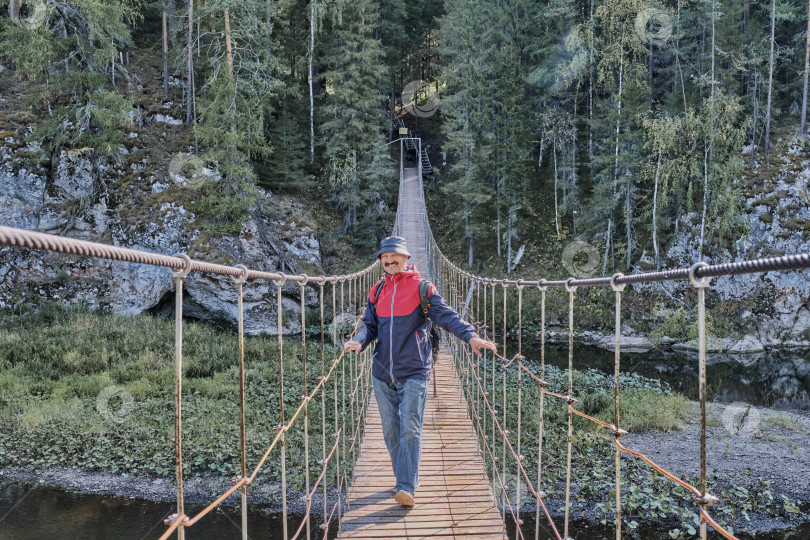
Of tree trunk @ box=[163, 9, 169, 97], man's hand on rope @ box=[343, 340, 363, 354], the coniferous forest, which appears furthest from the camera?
tree trunk @ box=[163, 9, 169, 97]

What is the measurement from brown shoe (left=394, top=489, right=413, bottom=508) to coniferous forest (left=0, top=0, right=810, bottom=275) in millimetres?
9871

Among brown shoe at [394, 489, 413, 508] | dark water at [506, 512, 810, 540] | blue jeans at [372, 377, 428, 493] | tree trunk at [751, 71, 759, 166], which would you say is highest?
tree trunk at [751, 71, 759, 166]

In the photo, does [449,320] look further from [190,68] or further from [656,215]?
[190,68]

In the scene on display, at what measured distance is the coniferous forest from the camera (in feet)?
37.2

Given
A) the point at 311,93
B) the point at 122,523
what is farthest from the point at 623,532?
the point at 311,93

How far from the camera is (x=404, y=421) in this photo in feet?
7.97

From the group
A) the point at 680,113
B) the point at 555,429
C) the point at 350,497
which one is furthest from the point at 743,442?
the point at 680,113

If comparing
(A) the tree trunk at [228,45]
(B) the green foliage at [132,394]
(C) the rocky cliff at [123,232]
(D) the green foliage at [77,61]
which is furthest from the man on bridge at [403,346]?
(D) the green foliage at [77,61]

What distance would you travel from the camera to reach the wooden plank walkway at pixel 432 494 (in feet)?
8.02

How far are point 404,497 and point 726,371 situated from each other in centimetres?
1003

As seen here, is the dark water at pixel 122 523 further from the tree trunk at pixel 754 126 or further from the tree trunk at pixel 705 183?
the tree trunk at pixel 754 126

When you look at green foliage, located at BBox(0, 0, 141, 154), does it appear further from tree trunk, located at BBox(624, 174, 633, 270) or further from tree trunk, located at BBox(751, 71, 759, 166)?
tree trunk, located at BBox(751, 71, 759, 166)

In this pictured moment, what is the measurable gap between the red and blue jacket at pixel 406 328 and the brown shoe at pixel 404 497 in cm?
58

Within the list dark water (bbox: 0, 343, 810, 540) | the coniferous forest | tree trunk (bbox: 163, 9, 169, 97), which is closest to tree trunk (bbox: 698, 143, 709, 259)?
the coniferous forest
